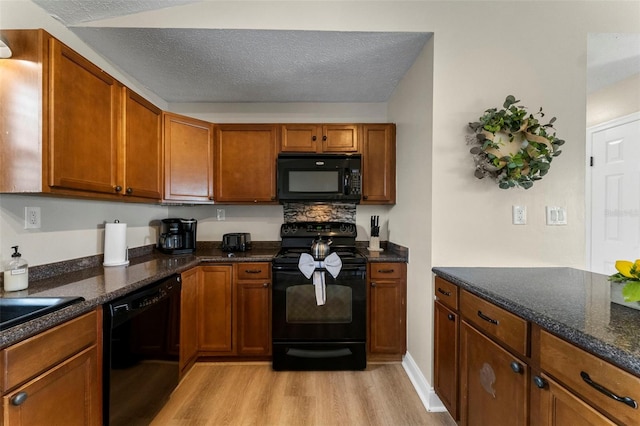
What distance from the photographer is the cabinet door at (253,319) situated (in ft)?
7.67

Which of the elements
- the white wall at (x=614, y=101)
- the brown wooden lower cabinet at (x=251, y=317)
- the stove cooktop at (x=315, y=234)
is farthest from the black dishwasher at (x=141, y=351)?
the white wall at (x=614, y=101)

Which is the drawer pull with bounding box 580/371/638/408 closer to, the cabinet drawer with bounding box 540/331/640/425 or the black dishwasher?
the cabinet drawer with bounding box 540/331/640/425

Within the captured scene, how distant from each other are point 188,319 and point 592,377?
2.25 m

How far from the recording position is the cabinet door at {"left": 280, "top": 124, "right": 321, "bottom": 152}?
272 centimetres

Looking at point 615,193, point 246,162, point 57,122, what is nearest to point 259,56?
point 246,162

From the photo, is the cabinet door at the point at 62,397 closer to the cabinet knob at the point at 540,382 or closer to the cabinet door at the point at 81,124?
the cabinet door at the point at 81,124

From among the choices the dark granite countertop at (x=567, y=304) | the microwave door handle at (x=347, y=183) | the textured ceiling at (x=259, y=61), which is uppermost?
the textured ceiling at (x=259, y=61)

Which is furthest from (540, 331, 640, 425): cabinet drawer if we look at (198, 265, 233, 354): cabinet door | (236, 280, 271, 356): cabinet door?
(198, 265, 233, 354): cabinet door

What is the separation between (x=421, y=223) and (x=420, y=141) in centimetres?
60

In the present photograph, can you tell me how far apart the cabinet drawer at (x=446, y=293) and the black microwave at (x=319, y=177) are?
1.11 meters

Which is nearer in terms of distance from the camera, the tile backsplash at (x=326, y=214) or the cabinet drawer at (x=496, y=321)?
the cabinet drawer at (x=496, y=321)

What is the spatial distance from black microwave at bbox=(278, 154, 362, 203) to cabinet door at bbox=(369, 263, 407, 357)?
0.74 m

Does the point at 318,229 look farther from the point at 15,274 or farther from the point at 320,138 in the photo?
the point at 15,274

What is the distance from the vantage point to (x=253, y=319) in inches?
92.1
